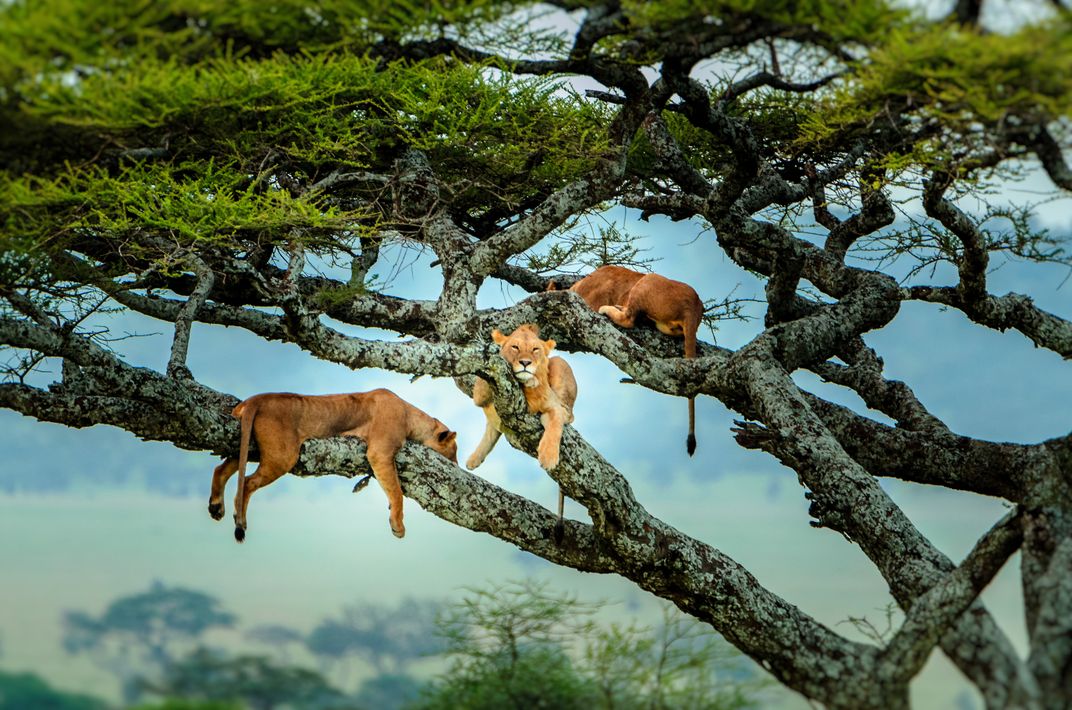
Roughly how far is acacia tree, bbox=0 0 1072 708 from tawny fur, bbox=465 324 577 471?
10 centimetres

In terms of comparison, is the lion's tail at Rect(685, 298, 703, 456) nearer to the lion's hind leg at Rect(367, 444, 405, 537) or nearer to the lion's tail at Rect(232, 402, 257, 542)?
the lion's hind leg at Rect(367, 444, 405, 537)

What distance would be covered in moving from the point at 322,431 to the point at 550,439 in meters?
1.41

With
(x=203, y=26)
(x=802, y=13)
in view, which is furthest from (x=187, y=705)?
(x=802, y=13)

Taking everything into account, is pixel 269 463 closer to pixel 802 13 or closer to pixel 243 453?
pixel 243 453

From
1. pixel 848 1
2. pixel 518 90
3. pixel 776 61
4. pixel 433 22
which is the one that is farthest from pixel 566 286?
pixel 848 1

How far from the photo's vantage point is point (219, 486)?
7004mm

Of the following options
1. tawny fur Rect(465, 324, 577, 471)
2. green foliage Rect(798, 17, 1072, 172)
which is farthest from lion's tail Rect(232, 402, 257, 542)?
green foliage Rect(798, 17, 1072, 172)

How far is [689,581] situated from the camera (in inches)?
274

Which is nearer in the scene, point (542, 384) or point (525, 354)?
point (525, 354)

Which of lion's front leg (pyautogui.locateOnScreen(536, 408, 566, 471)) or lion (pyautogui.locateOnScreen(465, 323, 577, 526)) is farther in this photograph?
lion's front leg (pyautogui.locateOnScreen(536, 408, 566, 471))

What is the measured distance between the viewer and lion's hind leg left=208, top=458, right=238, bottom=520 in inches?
275

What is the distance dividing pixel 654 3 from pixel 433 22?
116cm

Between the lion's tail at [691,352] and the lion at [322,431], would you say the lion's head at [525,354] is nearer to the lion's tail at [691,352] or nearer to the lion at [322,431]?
the lion at [322,431]

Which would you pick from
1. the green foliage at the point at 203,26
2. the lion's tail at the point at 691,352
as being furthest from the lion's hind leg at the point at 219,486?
the lion's tail at the point at 691,352
